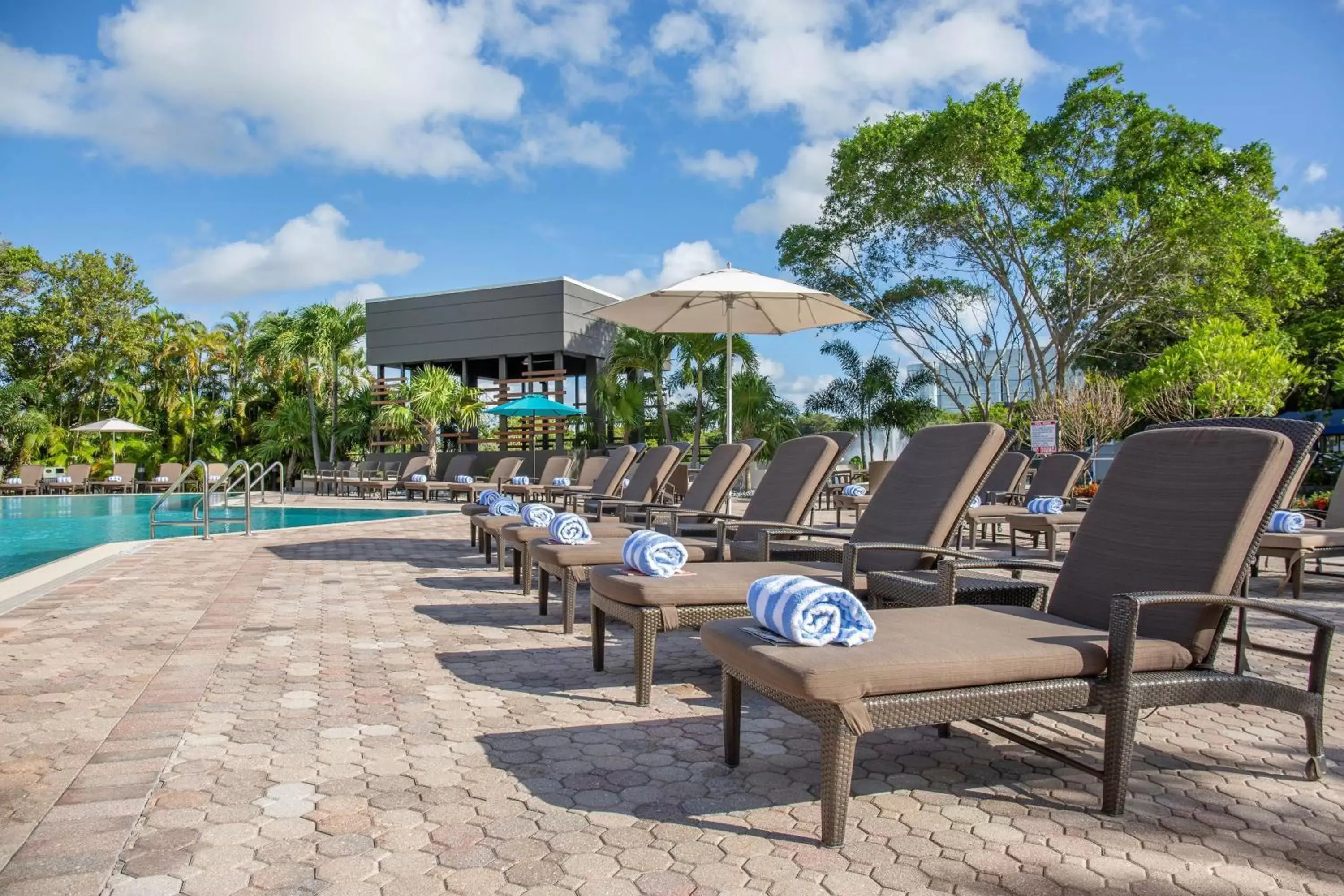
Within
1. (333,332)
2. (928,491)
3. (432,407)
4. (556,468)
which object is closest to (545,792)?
(928,491)

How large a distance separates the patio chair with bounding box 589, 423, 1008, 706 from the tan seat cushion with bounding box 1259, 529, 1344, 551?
300 cm

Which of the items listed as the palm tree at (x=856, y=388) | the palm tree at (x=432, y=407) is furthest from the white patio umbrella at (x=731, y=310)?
the palm tree at (x=856, y=388)

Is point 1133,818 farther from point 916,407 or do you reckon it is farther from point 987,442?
point 916,407

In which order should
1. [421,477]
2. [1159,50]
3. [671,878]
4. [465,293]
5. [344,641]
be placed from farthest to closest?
1. [465,293]
2. [421,477]
3. [1159,50]
4. [344,641]
5. [671,878]

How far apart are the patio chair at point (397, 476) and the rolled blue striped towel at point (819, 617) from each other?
17039 millimetres

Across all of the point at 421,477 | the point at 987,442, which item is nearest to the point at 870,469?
the point at 987,442

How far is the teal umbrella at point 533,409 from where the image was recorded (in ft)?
65.1

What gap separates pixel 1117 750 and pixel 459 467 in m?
18.3

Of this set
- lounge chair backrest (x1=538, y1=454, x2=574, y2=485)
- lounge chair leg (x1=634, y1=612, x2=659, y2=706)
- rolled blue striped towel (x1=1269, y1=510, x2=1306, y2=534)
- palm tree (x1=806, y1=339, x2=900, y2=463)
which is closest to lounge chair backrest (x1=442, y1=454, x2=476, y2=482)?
lounge chair backrest (x1=538, y1=454, x2=574, y2=485)

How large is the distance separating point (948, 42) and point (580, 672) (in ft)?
56.9

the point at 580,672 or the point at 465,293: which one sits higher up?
the point at 465,293

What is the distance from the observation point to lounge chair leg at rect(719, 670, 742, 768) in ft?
9.02

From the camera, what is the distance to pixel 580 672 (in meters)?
4.02

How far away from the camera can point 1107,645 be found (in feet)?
8.12
